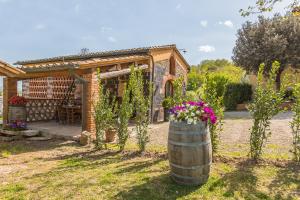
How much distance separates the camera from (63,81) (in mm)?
13789

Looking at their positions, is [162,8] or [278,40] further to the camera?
[278,40]

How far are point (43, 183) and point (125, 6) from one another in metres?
7.67

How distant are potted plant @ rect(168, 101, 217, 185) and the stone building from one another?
10.9 ft

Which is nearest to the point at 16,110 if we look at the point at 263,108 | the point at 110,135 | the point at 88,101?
the point at 88,101

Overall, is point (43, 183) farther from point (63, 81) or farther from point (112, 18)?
point (63, 81)

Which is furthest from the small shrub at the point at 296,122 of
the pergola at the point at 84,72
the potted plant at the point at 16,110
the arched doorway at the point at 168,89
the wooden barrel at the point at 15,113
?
the wooden barrel at the point at 15,113

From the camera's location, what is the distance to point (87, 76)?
7.96 m

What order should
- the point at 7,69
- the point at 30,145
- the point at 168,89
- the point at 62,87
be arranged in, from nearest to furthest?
1. the point at 7,69
2. the point at 30,145
3. the point at 62,87
4. the point at 168,89

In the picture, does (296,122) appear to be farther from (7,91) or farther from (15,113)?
(7,91)

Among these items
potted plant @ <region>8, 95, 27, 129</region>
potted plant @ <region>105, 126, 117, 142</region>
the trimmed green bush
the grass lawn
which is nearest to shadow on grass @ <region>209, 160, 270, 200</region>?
the grass lawn

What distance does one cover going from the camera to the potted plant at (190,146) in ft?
13.5

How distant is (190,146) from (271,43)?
61.1 ft

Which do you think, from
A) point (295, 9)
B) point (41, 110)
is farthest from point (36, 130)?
point (295, 9)

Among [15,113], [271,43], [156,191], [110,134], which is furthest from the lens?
[271,43]
